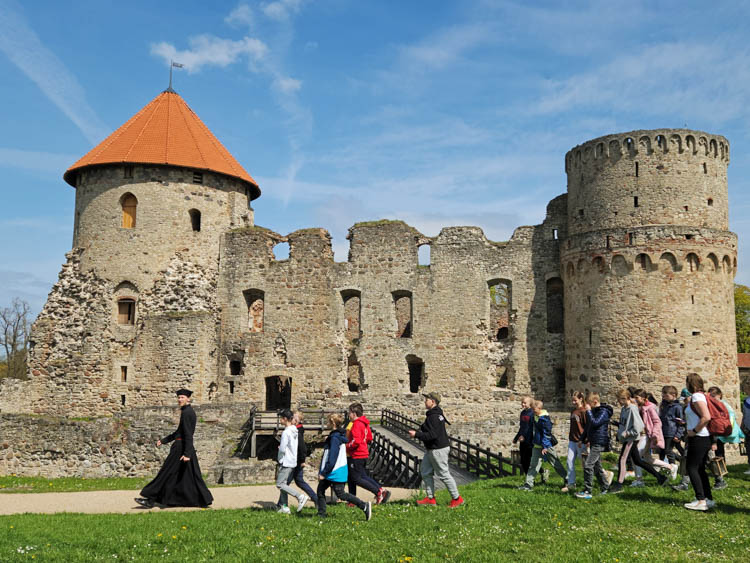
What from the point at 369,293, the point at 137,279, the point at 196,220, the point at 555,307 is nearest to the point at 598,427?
the point at 555,307

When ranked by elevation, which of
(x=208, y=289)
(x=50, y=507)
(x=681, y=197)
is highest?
(x=681, y=197)

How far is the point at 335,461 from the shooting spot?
8.85 metres

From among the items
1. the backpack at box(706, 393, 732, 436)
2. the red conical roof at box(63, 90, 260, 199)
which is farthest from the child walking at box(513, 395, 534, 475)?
the red conical roof at box(63, 90, 260, 199)

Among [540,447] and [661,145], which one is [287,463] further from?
[661,145]

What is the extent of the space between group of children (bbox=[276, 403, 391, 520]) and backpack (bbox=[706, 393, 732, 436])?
4522 millimetres

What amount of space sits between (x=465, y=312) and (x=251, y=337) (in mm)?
8020

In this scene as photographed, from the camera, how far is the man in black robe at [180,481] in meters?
9.84

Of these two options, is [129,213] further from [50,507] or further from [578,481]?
[578,481]

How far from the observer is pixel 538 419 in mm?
10547

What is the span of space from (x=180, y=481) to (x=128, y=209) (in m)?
16.7

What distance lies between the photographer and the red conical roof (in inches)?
959

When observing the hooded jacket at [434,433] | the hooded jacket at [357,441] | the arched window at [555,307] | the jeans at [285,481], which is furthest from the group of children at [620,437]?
the arched window at [555,307]

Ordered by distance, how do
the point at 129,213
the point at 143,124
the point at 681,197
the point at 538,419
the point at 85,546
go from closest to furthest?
the point at 85,546, the point at 538,419, the point at 681,197, the point at 129,213, the point at 143,124

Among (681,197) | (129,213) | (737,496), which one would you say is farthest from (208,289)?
(737,496)
